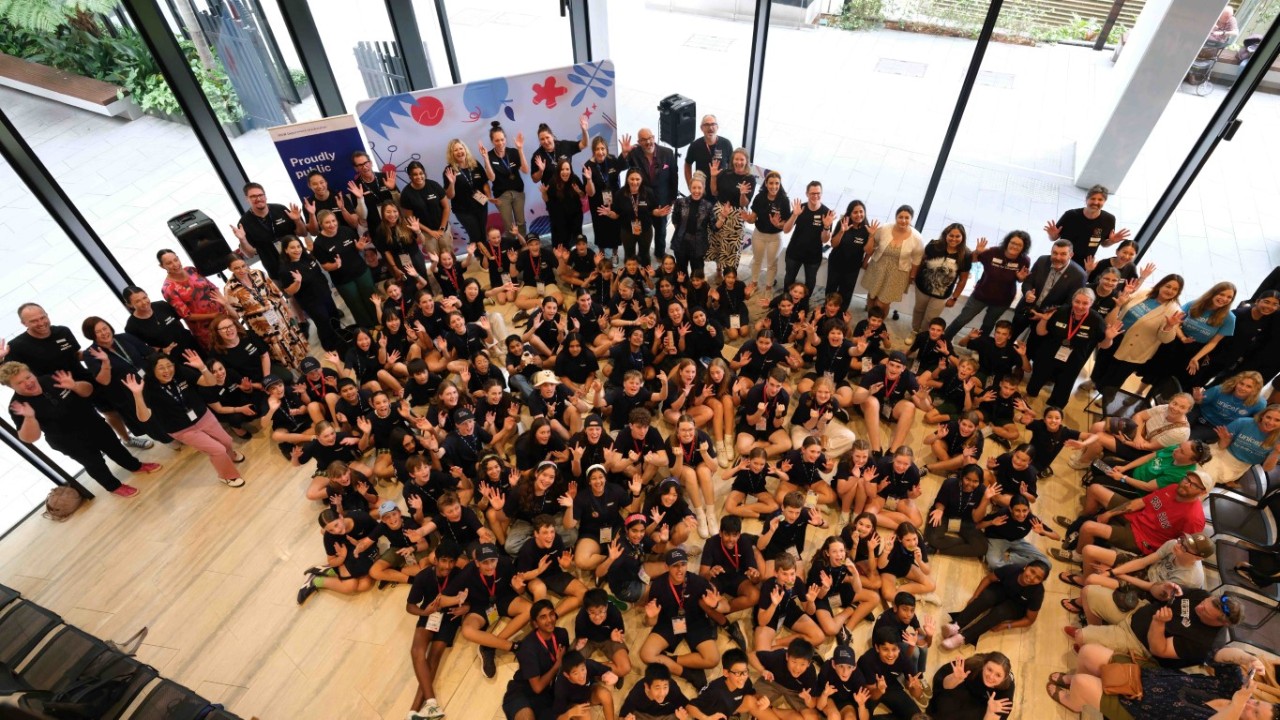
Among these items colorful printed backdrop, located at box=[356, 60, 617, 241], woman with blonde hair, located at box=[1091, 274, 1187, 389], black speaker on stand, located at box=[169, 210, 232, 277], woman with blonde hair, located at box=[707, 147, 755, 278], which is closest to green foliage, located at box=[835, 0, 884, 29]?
colorful printed backdrop, located at box=[356, 60, 617, 241]

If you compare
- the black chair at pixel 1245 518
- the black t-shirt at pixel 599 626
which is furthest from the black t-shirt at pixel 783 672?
the black chair at pixel 1245 518

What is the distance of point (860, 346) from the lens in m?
5.89

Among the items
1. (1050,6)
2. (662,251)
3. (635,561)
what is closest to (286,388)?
(635,561)

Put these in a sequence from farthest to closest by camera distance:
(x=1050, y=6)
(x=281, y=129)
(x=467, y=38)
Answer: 1. (x=467, y=38)
2. (x=1050, y=6)
3. (x=281, y=129)

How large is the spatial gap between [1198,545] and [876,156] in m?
5.70

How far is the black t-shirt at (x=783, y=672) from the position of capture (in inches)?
148

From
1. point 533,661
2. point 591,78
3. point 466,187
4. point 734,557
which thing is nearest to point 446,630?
point 533,661

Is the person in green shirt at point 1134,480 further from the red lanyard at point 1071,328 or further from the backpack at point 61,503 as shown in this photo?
Result: the backpack at point 61,503

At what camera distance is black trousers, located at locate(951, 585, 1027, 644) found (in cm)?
419

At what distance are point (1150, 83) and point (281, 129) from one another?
8.59m

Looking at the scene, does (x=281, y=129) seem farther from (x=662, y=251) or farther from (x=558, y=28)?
(x=558, y=28)

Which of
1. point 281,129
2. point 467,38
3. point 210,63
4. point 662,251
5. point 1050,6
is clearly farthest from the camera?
point 467,38

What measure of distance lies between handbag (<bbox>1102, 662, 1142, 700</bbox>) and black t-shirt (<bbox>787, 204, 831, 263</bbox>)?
4.10 m

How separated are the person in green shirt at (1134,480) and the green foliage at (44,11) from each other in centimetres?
925
